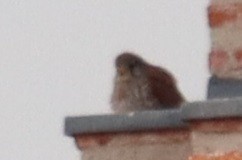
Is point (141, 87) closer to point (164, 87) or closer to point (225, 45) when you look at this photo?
point (164, 87)

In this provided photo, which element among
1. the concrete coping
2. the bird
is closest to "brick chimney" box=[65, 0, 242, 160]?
the concrete coping

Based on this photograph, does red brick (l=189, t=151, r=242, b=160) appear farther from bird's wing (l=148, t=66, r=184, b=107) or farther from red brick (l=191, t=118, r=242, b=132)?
bird's wing (l=148, t=66, r=184, b=107)

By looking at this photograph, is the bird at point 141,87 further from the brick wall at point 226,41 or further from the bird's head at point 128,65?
the brick wall at point 226,41

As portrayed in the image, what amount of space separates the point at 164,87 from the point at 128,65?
764mm

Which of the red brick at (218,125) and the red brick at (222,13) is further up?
the red brick at (222,13)

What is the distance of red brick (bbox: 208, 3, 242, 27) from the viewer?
3174 millimetres

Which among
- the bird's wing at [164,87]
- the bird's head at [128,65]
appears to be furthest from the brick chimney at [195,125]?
the bird's head at [128,65]

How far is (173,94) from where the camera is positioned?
572 cm

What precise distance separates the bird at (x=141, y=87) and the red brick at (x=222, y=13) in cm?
214

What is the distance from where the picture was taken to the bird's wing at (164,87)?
564 centimetres

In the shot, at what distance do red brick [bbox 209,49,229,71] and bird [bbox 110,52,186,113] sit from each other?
2.12m

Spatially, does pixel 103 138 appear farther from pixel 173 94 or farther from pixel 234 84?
pixel 173 94

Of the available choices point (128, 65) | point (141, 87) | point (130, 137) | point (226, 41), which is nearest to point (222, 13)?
point (226, 41)

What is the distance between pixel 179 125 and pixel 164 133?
3.7 inches
